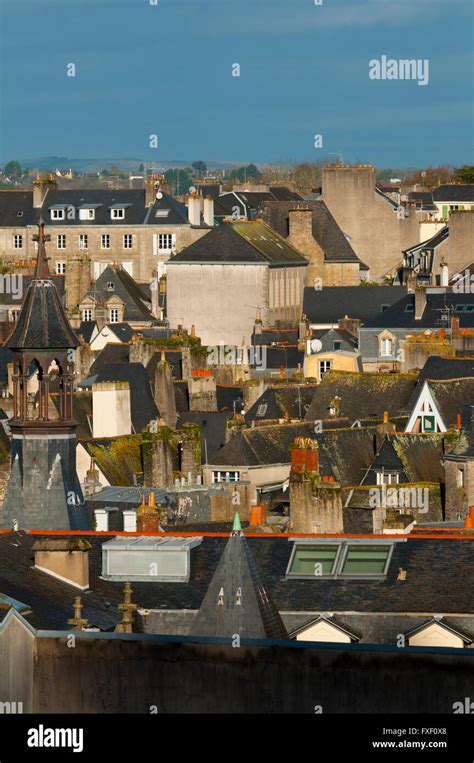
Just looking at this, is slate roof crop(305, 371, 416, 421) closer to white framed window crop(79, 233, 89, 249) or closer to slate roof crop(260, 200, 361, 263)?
slate roof crop(260, 200, 361, 263)

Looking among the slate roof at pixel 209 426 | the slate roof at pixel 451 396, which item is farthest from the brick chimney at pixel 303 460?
the slate roof at pixel 209 426

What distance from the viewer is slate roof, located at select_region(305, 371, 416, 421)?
221 feet

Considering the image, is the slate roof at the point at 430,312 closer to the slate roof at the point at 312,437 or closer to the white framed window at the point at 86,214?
the slate roof at the point at 312,437

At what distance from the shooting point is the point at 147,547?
3562 centimetres

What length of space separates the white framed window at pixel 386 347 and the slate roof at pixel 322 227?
29821 millimetres

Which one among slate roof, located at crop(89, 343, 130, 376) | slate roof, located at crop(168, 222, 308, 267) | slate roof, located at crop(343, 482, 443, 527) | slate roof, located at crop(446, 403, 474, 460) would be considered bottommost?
slate roof, located at crop(343, 482, 443, 527)

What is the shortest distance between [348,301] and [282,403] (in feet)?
108

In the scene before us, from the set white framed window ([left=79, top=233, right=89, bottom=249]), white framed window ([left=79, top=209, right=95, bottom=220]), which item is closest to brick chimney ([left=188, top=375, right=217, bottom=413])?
white framed window ([left=79, top=233, right=89, bottom=249])

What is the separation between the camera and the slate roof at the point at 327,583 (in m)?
34.5

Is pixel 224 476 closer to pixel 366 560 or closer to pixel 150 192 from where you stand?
pixel 366 560

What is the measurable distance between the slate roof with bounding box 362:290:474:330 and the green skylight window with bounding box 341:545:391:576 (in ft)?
154
